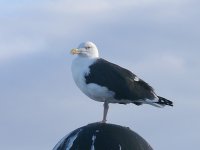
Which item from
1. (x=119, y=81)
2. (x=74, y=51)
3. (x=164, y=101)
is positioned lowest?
(x=164, y=101)

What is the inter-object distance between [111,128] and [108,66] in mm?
3263

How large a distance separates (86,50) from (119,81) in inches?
63.5

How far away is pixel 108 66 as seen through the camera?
40.7 feet

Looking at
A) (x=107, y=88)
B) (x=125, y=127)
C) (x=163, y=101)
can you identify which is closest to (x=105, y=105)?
(x=107, y=88)

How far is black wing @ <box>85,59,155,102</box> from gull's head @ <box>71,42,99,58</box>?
77 cm

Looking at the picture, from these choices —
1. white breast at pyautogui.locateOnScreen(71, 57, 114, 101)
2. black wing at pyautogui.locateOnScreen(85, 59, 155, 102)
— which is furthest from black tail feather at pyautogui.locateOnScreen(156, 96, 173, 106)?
white breast at pyautogui.locateOnScreen(71, 57, 114, 101)

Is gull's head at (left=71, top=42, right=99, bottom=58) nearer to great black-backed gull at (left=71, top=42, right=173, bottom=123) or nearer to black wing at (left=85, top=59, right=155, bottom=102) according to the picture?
great black-backed gull at (left=71, top=42, right=173, bottom=123)

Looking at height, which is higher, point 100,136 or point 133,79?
point 133,79

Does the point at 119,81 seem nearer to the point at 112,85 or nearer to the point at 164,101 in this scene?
the point at 112,85

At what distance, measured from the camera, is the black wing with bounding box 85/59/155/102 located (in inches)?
468

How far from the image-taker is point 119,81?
1207 cm

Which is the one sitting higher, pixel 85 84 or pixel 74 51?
pixel 74 51

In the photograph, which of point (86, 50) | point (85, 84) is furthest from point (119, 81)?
point (86, 50)

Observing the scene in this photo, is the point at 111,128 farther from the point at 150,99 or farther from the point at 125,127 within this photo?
the point at 150,99
